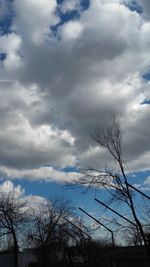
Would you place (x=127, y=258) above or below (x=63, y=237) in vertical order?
below

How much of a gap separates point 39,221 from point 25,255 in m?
4.67

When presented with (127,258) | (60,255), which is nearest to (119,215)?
(127,258)

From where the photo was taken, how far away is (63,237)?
46.2 metres

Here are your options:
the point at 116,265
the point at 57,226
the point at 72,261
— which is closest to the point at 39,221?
the point at 57,226

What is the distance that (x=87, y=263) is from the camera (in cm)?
3500

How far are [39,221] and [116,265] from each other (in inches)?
677

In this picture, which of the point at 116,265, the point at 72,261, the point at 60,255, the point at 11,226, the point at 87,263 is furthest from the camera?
the point at 11,226

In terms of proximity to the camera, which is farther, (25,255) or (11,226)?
(25,255)

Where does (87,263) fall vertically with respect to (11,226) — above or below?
below

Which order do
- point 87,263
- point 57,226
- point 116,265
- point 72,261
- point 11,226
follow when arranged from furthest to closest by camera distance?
1. point 57,226
2. point 11,226
3. point 72,261
4. point 87,263
5. point 116,265

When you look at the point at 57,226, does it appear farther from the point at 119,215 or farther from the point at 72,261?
the point at 119,215

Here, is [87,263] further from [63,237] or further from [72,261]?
[63,237]

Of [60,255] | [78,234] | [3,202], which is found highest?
[3,202]

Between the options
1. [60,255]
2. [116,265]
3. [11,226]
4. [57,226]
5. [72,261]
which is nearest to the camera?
[116,265]
